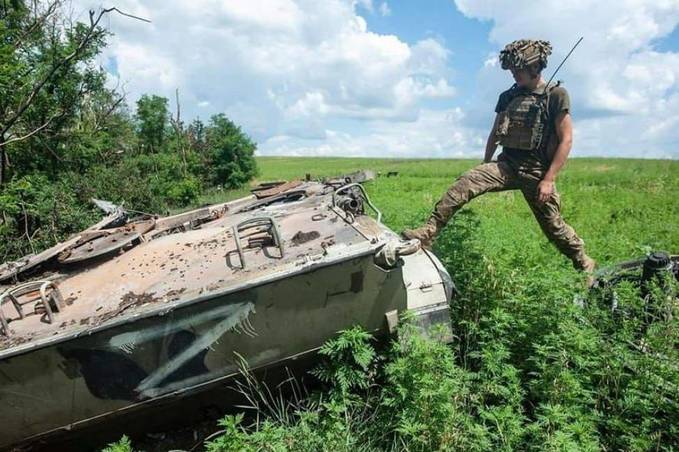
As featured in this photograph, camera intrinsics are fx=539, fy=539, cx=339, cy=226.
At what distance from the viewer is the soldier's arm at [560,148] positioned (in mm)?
4637

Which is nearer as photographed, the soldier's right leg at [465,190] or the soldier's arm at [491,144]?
the soldier's right leg at [465,190]

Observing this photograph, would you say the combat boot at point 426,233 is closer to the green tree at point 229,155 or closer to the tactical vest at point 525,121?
the tactical vest at point 525,121

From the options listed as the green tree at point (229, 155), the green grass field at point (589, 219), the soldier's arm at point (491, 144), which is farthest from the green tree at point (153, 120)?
the soldier's arm at point (491, 144)

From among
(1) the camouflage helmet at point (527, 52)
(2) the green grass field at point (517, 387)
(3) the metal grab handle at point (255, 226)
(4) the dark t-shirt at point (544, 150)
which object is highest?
(1) the camouflage helmet at point (527, 52)

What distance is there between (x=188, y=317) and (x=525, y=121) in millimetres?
3429

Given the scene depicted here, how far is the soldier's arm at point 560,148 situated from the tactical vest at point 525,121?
0.15 metres

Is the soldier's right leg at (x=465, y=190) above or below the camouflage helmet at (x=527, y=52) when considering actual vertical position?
below

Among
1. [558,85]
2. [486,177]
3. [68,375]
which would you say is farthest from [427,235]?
[68,375]

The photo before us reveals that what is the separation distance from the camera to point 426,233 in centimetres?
A: 480

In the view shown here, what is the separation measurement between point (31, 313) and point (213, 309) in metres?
1.23

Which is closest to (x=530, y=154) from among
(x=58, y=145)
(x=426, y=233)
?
(x=426, y=233)

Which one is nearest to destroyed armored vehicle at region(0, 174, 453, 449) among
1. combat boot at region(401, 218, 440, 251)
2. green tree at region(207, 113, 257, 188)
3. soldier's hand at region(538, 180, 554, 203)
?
combat boot at region(401, 218, 440, 251)

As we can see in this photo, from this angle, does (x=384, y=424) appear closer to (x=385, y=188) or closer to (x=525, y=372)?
(x=525, y=372)

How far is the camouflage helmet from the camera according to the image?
4711 millimetres
